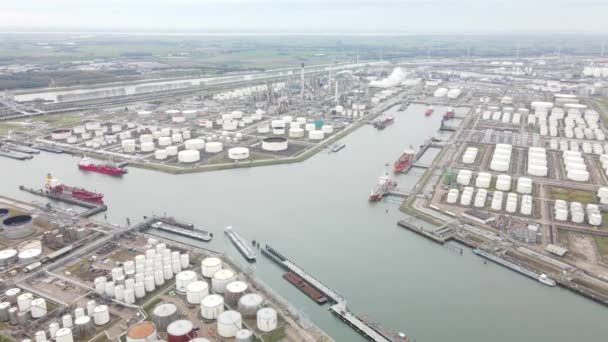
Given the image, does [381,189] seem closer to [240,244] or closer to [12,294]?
[240,244]

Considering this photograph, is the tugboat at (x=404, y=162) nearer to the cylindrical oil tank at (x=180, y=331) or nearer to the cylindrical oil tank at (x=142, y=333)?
the cylindrical oil tank at (x=180, y=331)

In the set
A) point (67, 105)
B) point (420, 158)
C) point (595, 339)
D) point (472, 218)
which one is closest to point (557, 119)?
point (420, 158)

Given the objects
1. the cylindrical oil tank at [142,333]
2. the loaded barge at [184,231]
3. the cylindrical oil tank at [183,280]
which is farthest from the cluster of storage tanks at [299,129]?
the cylindrical oil tank at [142,333]

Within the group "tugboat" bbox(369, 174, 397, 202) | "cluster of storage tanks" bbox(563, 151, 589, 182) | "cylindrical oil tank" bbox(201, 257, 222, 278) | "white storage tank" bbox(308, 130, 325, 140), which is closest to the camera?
"cylindrical oil tank" bbox(201, 257, 222, 278)

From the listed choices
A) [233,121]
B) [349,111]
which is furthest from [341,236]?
[349,111]

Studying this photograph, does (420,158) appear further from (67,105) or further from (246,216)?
(67,105)

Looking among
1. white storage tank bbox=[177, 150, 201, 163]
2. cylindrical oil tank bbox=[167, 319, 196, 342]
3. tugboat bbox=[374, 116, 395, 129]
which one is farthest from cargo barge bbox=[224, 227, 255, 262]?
tugboat bbox=[374, 116, 395, 129]

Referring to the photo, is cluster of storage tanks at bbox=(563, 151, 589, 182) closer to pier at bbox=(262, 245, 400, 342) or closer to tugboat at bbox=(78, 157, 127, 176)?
pier at bbox=(262, 245, 400, 342)
